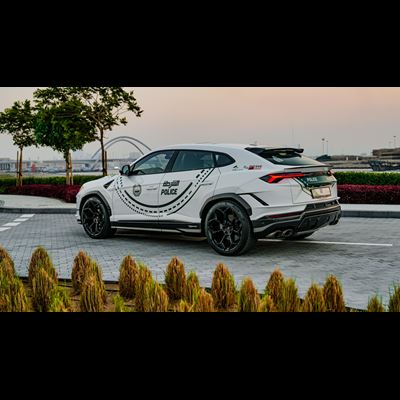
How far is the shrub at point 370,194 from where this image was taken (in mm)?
16289

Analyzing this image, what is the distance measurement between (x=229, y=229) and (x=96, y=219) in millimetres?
3251

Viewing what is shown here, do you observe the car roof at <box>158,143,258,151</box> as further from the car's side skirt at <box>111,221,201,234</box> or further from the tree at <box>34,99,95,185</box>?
the tree at <box>34,99,95,185</box>

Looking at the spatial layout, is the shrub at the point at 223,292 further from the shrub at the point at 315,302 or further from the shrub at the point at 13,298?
the shrub at the point at 13,298

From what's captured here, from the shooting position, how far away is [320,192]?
8547mm

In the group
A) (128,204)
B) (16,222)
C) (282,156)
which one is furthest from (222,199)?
(16,222)

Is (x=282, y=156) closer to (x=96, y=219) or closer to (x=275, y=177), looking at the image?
(x=275, y=177)

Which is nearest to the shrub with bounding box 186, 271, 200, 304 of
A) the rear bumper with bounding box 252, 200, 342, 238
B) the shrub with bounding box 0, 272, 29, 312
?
the shrub with bounding box 0, 272, 29, 312

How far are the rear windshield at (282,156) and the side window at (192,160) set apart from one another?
686 millimetres

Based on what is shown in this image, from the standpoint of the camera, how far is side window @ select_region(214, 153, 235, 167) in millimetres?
8630

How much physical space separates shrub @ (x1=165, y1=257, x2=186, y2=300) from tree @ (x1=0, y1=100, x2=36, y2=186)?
1110 inches
